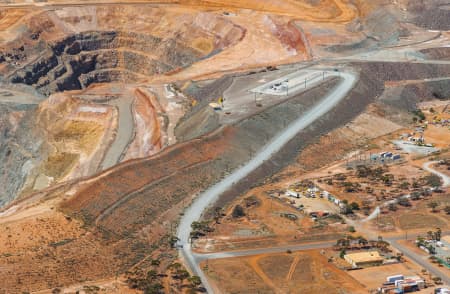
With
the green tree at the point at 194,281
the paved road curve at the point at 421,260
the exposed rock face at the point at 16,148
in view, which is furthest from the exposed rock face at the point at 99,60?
the green tree at the point at 194,281

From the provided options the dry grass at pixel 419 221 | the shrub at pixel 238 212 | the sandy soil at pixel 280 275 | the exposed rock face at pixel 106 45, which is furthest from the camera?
the exposed rock face at pixel 106 45

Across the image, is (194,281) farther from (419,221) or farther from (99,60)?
(99,60)

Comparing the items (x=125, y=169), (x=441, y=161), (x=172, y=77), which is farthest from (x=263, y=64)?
(x=125, y=169)

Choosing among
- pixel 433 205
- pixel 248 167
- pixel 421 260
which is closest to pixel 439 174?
pixel 433 205

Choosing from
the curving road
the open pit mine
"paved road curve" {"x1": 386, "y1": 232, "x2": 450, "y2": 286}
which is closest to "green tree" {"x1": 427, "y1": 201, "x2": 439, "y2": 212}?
the open pit mine

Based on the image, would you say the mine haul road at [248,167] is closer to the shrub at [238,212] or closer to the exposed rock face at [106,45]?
the shrub at [238,212]

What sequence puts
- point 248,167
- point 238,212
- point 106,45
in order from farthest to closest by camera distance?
point 106,45
point 248,167
point 238,212

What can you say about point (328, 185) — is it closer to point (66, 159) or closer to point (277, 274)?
point (277, 274)

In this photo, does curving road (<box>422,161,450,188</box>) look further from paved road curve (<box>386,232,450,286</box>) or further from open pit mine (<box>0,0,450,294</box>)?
paved road curve (<box>386,232,450,286</box>)
